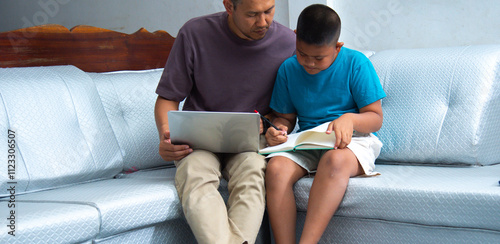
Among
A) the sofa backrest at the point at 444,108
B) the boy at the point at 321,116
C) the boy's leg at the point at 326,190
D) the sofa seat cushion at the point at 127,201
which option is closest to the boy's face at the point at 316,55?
the boy at the point at 321,116

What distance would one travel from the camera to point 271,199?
4.89ft

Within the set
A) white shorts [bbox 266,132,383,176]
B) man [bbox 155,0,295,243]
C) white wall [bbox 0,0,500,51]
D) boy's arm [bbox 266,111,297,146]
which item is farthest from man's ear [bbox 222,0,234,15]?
white wall [bbox 0,0,500,51]

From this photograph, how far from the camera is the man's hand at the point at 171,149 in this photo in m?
1.56

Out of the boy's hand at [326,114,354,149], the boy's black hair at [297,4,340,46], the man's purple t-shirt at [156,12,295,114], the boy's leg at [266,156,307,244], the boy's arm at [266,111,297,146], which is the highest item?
the boy's black hair at [297,4,340,46]

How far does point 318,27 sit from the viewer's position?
1.44 metres

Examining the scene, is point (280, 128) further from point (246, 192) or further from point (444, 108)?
point (444, 108)

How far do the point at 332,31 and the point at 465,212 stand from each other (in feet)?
1.97

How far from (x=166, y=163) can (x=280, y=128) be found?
2.03 ft

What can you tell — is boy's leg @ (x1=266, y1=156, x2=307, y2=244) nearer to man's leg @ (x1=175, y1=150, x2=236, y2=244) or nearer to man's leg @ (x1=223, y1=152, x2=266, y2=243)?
man's leg @ (x1=223, y1=152, x2=266, y2=243)

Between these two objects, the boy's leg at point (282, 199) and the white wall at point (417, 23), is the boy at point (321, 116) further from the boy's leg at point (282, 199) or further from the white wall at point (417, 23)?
the white wall at point (417, 23)

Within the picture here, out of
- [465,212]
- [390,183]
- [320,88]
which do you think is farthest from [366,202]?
[320,88]

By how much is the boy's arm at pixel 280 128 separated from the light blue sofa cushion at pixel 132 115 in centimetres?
54

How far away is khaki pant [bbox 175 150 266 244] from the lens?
1347mm

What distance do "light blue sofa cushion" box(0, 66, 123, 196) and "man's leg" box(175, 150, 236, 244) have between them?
40 centimetres
